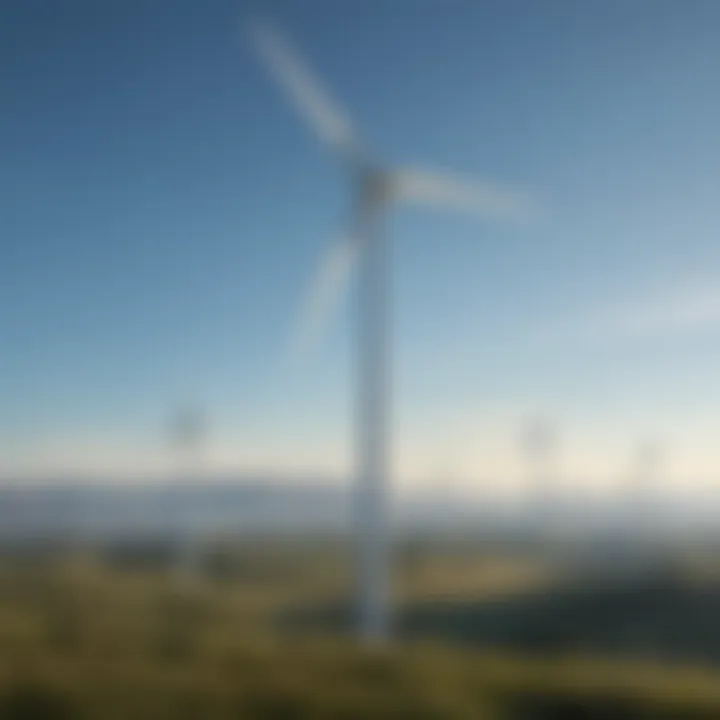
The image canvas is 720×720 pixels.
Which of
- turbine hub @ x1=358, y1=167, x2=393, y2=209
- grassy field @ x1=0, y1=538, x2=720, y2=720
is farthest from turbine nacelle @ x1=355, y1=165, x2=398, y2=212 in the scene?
grassy field @ x1=0, y1=538, x2=720, y2=720

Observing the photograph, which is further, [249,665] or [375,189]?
[375,189]

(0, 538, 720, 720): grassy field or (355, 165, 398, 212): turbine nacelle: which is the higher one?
(355, 165, 398, 212): turbine nacelle

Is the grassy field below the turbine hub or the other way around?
below

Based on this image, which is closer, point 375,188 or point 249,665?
point 249,665

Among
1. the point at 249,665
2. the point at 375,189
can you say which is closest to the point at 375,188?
the point at 375,189

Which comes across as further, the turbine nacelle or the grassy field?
the turbine nacelle

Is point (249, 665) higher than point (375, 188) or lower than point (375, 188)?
lower

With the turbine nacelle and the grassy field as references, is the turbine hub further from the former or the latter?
the grassy field

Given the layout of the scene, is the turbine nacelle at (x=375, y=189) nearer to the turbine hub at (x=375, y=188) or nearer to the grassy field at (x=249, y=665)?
the turbine hub at (x=375, y=188)

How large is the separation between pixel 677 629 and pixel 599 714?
74.8 ft

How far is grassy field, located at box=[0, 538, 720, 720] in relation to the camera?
35.6ft

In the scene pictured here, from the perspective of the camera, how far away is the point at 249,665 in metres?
13.4

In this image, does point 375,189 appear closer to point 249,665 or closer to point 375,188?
point 375,188

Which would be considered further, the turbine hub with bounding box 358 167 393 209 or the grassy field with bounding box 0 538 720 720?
the turbine hub with bounding box 358 167 393 209
